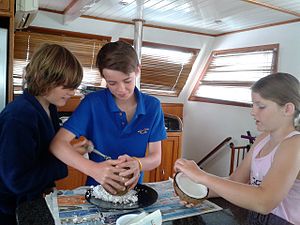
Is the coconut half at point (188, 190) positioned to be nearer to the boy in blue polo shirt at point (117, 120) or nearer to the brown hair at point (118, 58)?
the boy in blue polo shirt at point (117, 120)

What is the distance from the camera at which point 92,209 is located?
3.52 feet

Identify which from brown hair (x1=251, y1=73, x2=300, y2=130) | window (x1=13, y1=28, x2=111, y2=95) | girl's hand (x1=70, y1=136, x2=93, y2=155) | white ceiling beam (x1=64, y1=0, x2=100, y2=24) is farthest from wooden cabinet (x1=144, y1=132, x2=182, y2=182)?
brown hair (x1=251, y1=73, x2=300, y2=130)

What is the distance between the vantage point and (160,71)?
409 cm

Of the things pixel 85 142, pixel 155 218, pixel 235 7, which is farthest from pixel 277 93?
pixel 235 7

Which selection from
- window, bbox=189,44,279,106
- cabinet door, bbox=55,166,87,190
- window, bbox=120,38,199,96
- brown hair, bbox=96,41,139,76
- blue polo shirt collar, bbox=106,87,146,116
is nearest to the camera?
brown hair, bbox=96,41,139,76

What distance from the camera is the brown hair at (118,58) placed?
1.23 m

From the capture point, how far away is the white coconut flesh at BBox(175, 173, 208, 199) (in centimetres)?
114

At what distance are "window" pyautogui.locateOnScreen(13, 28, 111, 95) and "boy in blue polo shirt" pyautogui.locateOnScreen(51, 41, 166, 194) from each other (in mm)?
1844

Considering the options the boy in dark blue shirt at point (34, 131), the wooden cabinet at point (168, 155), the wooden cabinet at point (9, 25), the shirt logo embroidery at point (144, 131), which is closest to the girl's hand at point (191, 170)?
the shirt logo embroidery at point (144, 131)

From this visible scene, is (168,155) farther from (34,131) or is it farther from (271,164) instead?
(34,131)

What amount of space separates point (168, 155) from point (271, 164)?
2478mm

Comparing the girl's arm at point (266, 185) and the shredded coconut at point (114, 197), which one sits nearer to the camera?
the girl's arm at point (266, 185)

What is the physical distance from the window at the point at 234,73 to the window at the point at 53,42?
149 cm

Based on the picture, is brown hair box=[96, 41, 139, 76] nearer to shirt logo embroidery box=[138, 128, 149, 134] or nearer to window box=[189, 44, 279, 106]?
shirt logo embroidery box=[138, 128, 149, 134]
